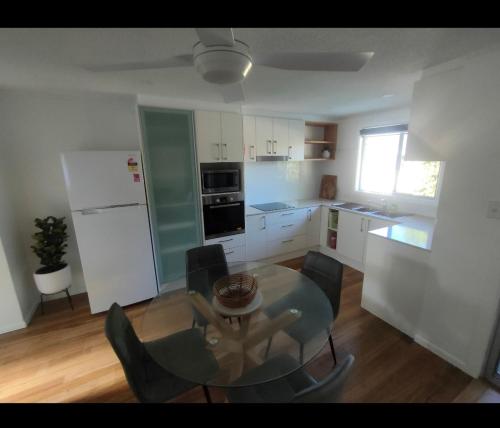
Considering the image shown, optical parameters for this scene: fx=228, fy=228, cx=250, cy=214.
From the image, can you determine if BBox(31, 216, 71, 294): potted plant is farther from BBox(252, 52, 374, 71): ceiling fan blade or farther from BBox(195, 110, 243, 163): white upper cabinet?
BBox(252, 52, 374, 71): ceiling fan blade

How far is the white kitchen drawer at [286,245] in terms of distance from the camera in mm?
3491

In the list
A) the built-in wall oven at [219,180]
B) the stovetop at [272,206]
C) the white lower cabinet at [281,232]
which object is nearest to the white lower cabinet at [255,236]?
the white lower cabinet at [281,232]

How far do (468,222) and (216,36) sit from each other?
1987 mm

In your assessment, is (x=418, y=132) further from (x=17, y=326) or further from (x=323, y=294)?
(x=17, y=326)

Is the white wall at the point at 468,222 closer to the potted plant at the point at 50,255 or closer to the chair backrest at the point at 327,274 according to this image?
the chair backrest at the point at 327,274

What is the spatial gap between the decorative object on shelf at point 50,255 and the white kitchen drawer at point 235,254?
5.87 ft

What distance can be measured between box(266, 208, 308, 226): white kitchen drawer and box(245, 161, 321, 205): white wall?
538 mm

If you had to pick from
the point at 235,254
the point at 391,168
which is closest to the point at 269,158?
the point at 235,254

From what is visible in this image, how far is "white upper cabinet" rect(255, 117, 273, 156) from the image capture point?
328 cm

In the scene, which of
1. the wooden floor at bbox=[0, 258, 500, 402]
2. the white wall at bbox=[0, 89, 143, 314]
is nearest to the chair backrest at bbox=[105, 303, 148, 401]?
the wooden floor at bbox=[0, 258, 500, 402]

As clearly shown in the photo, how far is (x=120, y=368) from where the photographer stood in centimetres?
186

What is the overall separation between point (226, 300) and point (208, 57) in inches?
51.9

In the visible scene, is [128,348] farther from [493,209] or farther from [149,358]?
[493,209]
